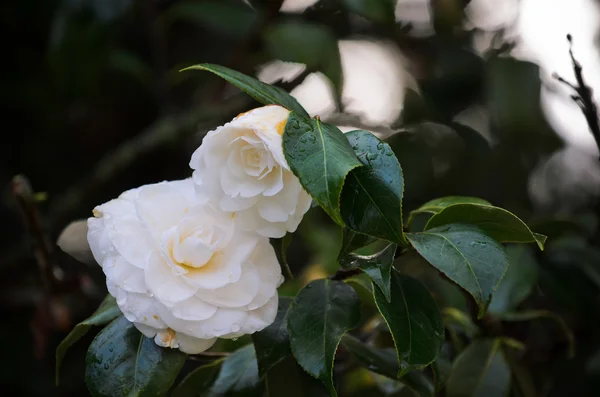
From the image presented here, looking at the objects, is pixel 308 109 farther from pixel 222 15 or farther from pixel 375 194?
pixel 375 194

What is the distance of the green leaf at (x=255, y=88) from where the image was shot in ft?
1.80

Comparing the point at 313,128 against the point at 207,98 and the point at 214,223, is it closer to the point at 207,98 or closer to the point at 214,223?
the point at 214,223

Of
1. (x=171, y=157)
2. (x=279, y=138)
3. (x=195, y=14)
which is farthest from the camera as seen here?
(x=171, y=157)

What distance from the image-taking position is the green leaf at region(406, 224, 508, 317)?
50cm

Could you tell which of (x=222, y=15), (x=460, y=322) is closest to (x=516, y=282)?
(x=460, y=322)

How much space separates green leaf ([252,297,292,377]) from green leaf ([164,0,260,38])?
81 centimetres

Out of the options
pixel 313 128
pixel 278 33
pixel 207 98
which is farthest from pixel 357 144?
pixel 207 98

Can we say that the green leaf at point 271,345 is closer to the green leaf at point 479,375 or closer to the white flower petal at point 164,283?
the white flower petal at point 164,283

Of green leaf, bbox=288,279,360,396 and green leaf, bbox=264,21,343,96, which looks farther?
green leaf, bbox=264,21,343,96

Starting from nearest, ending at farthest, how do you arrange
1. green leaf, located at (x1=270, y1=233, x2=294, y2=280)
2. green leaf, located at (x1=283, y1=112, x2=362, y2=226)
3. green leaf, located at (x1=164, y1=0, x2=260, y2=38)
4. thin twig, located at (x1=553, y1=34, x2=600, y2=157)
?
green leaf, located at (x1=283, y1=112, x2=362, y2=226)
green leaf, located at (x1=270, y1=233, x2=294, y2=280)
thin twig, located at (x1=553, y1=34, x2=600, y2=157)
green leaf, located at (x1=164, y1=0, x2=260, y2=38)

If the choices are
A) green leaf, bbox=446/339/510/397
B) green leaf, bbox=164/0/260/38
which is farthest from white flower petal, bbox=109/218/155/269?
green leaf, bbox=164/0/260/38

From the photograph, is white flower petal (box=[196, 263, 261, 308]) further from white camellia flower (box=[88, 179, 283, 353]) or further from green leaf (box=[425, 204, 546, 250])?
green leaf (box=[425, 204, 546, 250])

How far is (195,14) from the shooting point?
1.32 m

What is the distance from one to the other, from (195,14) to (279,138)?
2.91ft
